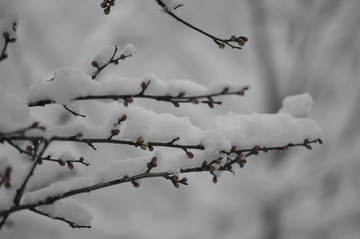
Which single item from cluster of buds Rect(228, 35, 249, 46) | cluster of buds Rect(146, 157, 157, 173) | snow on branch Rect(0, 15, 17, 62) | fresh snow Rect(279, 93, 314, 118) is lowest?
cluster of buds Rect(146, 157, 157, 173)

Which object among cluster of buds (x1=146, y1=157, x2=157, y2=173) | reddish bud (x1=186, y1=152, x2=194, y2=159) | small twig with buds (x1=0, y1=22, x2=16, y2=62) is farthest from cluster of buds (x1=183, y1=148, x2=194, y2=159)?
small twig with buds (x1=0, y1=22, x2=16, y2=62)

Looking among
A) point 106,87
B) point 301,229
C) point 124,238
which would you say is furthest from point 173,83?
point 301,229

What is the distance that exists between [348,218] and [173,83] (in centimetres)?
687

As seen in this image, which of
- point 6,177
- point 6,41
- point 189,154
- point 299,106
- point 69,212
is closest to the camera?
point 6,177

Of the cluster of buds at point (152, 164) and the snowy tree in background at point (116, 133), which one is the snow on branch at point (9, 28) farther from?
the cluster of buds at point (152, 164)

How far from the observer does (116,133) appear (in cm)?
145

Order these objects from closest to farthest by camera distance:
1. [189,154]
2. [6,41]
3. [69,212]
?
1. [6,41]
2. [69,212]
3. [189,154]

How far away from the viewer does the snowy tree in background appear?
1281mm

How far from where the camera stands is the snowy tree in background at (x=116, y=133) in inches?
50.4

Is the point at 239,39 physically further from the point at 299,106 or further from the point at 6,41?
the point at 6,41

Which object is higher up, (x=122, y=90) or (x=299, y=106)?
(x=299, y=106)

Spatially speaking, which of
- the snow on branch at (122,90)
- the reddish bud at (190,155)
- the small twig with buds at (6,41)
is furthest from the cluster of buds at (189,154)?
the small twig with buds at (6,41)

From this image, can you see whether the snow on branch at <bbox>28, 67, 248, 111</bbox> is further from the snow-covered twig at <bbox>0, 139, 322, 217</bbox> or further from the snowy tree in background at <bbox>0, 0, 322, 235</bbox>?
the snow-covered twig at <bbox>0, 139, 322, 217</bbox>

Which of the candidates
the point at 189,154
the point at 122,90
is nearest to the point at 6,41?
the point at 122,90
